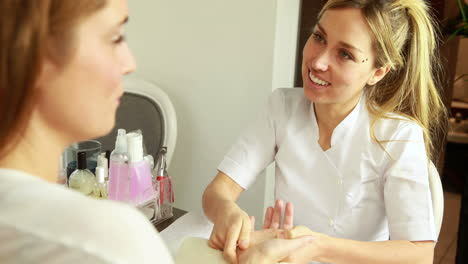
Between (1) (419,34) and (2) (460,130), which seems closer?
(1) (419,34)

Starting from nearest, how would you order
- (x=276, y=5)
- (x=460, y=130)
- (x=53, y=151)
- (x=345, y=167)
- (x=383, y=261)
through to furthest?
1. (x=53, y=151)
2. (x=383, y=261)
3. (x=345, y=167)
4. (x=276, y=5)
5. (x=460, y=130)

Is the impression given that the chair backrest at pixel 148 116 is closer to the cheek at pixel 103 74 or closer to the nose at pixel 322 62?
the nose at pixel 322 62

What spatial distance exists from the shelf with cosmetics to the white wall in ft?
1.97

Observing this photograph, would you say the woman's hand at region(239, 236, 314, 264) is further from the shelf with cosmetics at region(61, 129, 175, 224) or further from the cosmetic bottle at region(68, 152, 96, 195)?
the cosmetic bottle at region(68, 152, 96, 195)

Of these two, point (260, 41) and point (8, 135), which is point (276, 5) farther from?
point (8, 135)

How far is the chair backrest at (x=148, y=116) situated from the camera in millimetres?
1698

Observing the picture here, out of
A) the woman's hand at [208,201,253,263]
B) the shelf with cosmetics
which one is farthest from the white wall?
the woman's hand at [208,201,253,263]

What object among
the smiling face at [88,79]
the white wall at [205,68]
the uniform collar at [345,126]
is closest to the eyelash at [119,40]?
the smiling face at [88,79]

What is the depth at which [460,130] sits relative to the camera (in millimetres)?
3389

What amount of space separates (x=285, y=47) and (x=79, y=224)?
1.37 meters

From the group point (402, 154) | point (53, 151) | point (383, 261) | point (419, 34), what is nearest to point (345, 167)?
point (402, 154)

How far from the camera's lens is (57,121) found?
445 millimetres

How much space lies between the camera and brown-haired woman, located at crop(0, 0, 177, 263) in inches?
14.1

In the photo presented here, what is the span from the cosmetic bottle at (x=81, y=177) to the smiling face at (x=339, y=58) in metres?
0.55
